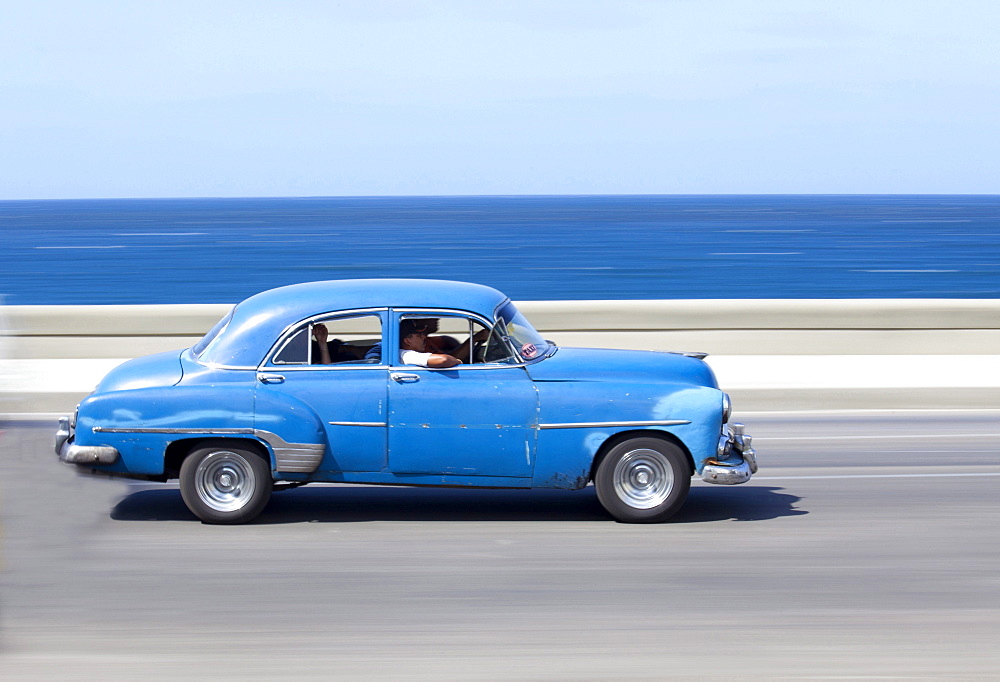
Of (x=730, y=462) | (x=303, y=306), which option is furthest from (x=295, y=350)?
(x=730, y=462)

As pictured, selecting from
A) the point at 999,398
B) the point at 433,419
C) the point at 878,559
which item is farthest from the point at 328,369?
the point at 999,398

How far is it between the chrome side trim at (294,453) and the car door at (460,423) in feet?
1.45

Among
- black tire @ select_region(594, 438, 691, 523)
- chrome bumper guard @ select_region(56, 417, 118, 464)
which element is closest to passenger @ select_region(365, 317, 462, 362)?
black tire @ select_region(594, 438, 691, 523)

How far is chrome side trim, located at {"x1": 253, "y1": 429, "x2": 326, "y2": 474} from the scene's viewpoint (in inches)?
266

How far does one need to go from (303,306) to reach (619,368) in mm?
1983

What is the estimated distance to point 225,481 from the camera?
6.94 m

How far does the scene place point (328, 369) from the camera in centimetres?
689

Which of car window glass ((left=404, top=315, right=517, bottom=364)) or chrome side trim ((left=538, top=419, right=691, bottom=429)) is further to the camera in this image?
car window glass ((left=404, top=315, right=517, bottom=364))

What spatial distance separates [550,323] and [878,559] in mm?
6980

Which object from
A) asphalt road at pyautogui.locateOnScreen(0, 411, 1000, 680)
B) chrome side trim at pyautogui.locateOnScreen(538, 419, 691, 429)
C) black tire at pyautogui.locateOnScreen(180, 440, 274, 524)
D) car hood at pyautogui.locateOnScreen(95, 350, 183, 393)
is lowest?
asphalt road at pyautogui.locateOnScreen(0, 411, 1000, 680)

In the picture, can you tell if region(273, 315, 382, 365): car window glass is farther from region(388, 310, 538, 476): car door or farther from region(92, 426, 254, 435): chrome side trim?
region(92, 426, 254, 435): chrome side trim

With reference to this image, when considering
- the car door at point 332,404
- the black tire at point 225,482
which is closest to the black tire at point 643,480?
the car door at point 332,404

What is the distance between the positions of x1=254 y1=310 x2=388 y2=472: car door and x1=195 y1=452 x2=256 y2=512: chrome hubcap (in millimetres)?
330

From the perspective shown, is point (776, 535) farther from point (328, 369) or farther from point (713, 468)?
point (328, 369)
